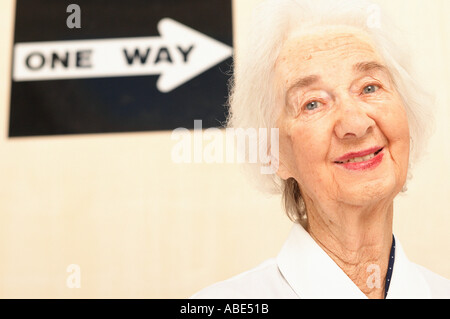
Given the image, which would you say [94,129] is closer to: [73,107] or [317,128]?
[73,107]

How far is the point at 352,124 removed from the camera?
0.72 metres

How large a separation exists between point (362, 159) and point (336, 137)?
54 millimetres

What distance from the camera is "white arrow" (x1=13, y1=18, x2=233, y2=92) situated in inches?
54.5

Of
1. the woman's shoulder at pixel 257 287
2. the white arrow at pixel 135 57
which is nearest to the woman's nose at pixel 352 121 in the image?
the woman's shoulder at pixel 257 287

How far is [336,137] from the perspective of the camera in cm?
74

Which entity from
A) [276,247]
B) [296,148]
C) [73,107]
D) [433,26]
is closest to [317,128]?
[296,148]

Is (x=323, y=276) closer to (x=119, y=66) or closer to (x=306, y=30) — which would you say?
(x=306, y=30)

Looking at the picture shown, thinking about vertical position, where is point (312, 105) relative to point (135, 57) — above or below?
below

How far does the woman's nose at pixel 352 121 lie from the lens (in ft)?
2.35

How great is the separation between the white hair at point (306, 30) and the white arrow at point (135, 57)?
0.51m

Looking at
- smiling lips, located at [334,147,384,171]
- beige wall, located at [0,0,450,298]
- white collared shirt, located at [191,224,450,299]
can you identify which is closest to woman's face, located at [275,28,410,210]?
smiling lips, located at [334,147,384,171]

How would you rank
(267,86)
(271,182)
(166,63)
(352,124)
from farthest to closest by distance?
(166,63) < (271,182) < (267,86) < (352,124)

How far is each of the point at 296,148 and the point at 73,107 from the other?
827 millimetres

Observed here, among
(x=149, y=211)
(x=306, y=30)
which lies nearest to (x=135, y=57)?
(x=149, y=211)
